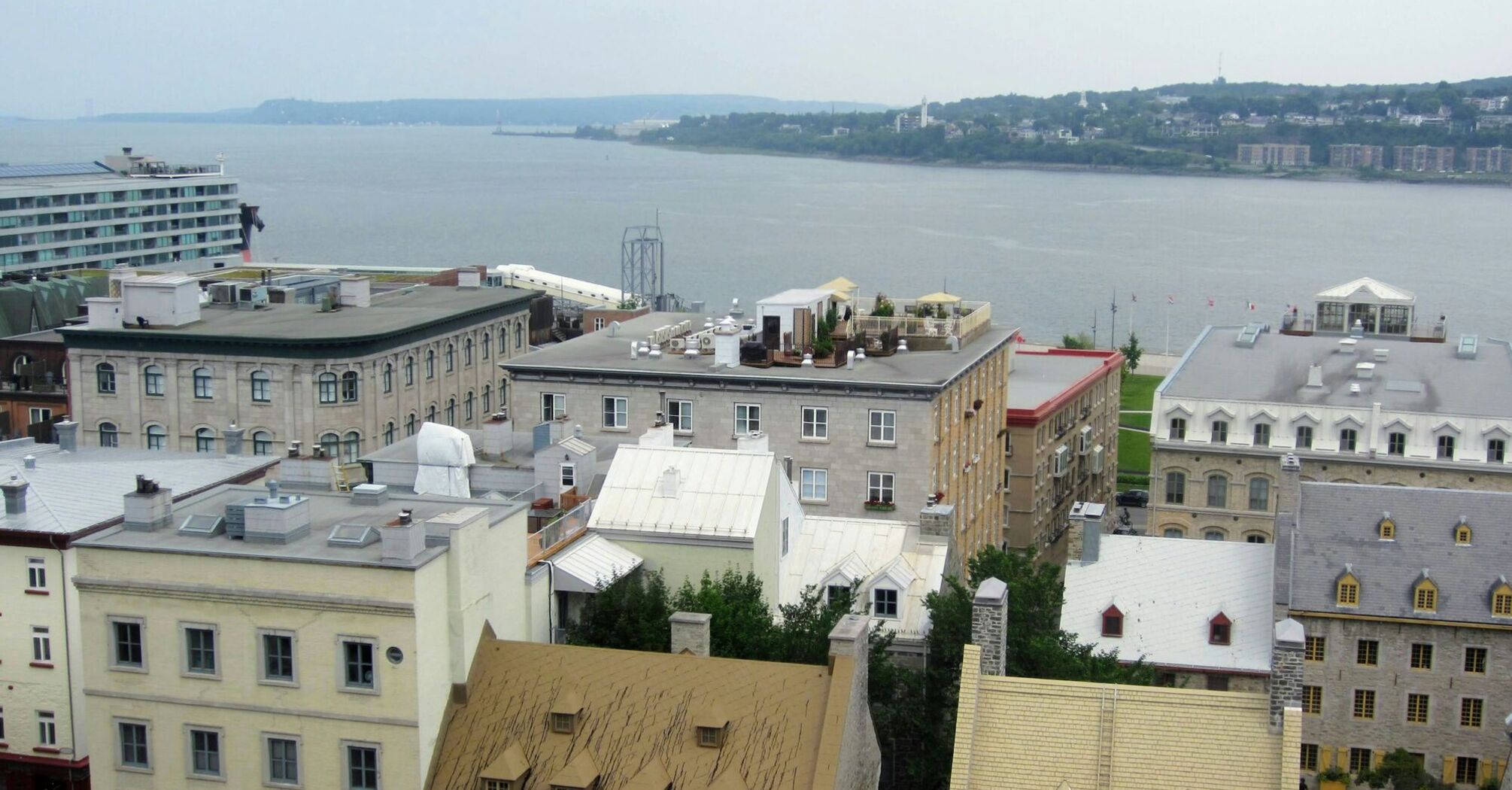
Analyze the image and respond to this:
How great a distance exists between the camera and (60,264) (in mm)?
180750

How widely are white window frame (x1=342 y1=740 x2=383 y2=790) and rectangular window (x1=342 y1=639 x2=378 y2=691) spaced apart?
3.57 ft

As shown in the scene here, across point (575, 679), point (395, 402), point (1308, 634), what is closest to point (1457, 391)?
point (1308, 634)

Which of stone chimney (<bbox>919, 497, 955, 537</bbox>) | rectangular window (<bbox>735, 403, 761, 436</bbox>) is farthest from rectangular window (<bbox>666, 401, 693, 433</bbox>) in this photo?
stone chimney (<bbox>919, 497, 955, 537</bbox>)

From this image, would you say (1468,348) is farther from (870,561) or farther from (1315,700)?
(870,561)

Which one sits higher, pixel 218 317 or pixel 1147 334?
pixel 218 317

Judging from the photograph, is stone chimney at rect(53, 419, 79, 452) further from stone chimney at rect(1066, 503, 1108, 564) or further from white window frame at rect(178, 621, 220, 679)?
stone chimney at rect(1066, 503, 1108, 564)

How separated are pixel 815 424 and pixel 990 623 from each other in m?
27.1

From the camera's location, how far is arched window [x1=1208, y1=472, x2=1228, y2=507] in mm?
70125

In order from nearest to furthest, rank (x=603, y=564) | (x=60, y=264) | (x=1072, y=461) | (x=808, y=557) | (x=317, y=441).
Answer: (x=603, y=564) → (x=808, y=557) → (x=317, y=441) → (x=1072, y=461) → (x=60, y=264)

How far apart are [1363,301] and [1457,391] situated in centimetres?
1803

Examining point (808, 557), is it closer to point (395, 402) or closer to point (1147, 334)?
point (395, 402)

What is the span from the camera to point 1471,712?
48312 mm

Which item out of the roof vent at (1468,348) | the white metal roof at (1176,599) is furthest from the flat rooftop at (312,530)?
the roof vent at (1468,348)

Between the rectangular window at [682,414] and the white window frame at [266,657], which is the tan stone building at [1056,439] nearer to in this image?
the rectangular window at [682,414]
